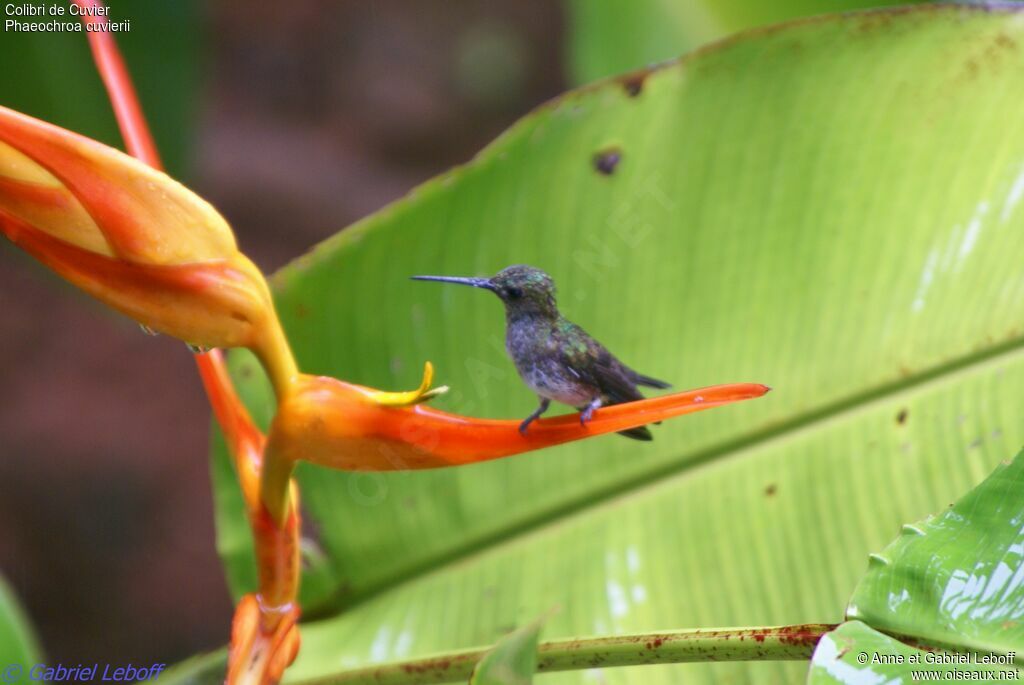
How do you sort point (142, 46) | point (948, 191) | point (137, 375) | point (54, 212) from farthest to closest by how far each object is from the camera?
point (137, 375)
point (142, 46)
point (948, 191)
point (54, 212)

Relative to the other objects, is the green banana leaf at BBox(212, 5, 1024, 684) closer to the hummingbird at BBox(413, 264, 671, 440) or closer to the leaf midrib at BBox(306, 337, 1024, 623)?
the leaf midrib at BBox(306, 337, 1024, 623)

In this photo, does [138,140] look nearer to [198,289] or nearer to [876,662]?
[198,289]

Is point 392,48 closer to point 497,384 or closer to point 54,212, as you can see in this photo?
point 497,384

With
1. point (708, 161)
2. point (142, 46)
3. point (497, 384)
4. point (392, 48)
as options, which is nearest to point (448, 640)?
point (497, 384)

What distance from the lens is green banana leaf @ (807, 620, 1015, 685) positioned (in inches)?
19.2

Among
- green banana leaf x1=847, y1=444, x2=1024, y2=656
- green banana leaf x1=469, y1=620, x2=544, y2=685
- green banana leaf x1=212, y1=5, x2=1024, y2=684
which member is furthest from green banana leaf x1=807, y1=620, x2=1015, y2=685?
green banana leaf x1=212, y1=5, x2=1024, y2=684

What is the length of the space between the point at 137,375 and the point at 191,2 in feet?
4.16

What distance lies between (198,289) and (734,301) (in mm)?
456

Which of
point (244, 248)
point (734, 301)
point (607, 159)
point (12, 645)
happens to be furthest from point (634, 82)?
point (244, 248)

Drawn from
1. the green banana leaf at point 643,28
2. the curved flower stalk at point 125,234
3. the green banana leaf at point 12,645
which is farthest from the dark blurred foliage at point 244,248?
the curved flower stalk at point 125,234

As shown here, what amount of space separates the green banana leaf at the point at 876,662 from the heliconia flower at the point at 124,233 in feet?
Answer: 1.13

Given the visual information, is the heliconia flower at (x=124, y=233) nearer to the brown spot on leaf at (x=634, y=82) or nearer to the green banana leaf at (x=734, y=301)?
the green banana leaf at (x=734, y=301)

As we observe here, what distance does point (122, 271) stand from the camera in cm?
55

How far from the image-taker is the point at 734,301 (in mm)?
847
